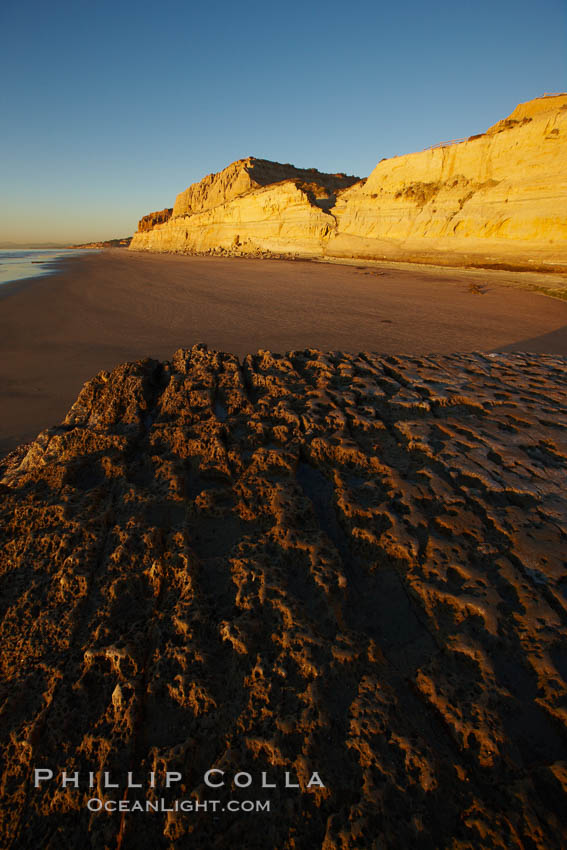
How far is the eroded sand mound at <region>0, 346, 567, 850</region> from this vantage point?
0.97 m

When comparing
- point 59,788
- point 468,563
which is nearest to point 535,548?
point 468,563

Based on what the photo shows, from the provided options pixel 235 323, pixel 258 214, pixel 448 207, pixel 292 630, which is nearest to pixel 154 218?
pixel 258 214

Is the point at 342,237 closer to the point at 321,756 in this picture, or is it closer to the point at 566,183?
the point at 566,183

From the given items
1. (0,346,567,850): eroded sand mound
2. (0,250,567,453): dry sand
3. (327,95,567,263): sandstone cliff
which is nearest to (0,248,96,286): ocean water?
(0,250,567,453): dry sand

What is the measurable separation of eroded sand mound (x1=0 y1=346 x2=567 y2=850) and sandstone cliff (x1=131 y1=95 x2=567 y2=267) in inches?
A: 716

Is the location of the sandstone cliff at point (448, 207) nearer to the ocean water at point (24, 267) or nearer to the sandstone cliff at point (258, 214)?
the sandstone cliff at point (258, 214)

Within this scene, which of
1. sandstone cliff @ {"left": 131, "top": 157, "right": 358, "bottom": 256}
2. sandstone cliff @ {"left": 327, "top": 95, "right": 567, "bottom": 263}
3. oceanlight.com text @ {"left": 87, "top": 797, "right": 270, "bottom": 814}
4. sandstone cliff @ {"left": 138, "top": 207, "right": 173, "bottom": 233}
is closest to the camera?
oceanlight.com text @ {"left": 87, "top": 797, "right": 270, "bottom": 814}

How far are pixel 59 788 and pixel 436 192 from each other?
25676 mm

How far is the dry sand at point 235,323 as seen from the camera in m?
5.57

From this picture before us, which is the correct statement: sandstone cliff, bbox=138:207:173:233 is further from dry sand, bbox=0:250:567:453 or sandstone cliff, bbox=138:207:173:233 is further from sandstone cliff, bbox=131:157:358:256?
dry sand, bbox=0:250:567:453

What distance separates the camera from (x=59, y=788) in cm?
103

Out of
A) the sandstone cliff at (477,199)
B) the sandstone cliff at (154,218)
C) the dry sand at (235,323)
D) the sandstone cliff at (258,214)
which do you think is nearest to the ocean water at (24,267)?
the dry sand at (235,323)

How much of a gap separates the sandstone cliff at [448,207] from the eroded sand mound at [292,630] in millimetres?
18191

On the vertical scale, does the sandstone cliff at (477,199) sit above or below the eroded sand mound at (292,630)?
above
